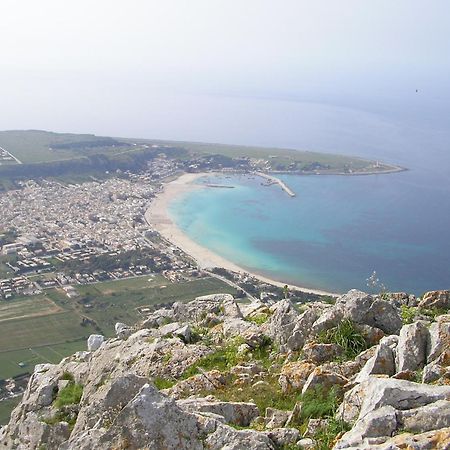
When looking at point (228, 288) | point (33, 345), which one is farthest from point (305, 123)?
point (33, 345)

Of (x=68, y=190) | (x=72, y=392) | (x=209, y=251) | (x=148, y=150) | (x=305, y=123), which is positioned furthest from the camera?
(x=305, y=123)

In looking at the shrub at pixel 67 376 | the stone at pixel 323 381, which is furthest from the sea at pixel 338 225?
the stone at pixel 323 381

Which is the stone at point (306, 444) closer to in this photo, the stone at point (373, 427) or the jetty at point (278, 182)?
the stone at point (373, 427)

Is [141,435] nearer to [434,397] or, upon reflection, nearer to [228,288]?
[434,397]

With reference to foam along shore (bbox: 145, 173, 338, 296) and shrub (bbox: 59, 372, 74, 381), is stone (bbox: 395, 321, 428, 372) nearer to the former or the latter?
shrub (bbox: 59, 372, 74, 381)

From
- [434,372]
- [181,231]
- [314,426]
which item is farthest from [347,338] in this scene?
[181,231]
